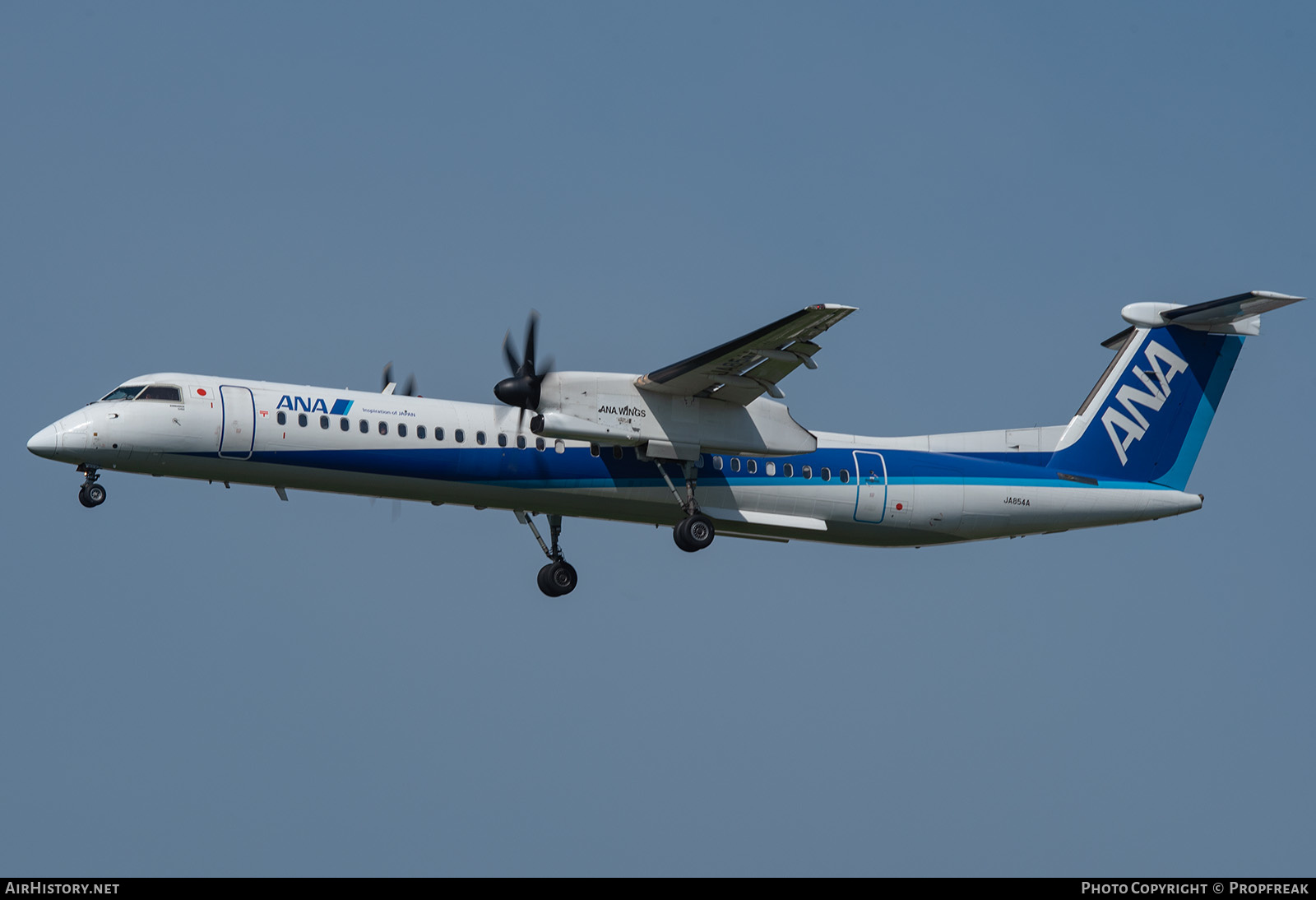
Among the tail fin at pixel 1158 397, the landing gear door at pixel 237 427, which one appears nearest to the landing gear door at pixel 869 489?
the tail fin at pixel 1158 397

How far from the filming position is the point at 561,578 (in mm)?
23281

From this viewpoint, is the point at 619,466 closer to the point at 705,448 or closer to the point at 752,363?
the point at 705,448

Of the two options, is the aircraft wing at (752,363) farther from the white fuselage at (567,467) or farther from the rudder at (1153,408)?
the rudder at (1153,408)

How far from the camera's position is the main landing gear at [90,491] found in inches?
752

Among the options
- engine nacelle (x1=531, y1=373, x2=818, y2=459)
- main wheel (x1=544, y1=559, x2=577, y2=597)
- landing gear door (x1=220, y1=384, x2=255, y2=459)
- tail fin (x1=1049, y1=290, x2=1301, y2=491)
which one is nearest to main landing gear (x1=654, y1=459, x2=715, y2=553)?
engine nacelle (x1=531, y1=373, x2=818, y2=459)

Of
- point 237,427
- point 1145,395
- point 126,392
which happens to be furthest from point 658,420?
point 1145,395

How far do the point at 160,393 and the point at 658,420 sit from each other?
7014 mm

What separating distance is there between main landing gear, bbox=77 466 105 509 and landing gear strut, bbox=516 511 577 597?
6.80 meters

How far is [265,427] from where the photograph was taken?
64.3ft

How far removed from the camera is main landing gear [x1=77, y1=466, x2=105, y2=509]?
19094mm

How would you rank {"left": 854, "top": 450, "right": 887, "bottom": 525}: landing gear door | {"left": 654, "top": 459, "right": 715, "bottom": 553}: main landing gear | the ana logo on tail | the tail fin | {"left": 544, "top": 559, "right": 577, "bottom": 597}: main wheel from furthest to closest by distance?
the ana logo on tail < the tail fin < {"left": 544, "top": 559, "right": 577, "bottom": 597}: main wheel < {"left": 854, "top": 450, "right": 887, "bottom": 525}: landing gear door < {"left": 654, "top": 459, "right": 715, "bottom": 553}: main landing gear

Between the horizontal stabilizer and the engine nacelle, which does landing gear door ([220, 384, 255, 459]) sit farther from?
the horizontal stabilizer

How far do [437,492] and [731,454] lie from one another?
4495 millimetres

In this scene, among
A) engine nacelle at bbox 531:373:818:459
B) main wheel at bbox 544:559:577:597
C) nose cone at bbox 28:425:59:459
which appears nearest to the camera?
nose cone at bbox 28:425:59:459
